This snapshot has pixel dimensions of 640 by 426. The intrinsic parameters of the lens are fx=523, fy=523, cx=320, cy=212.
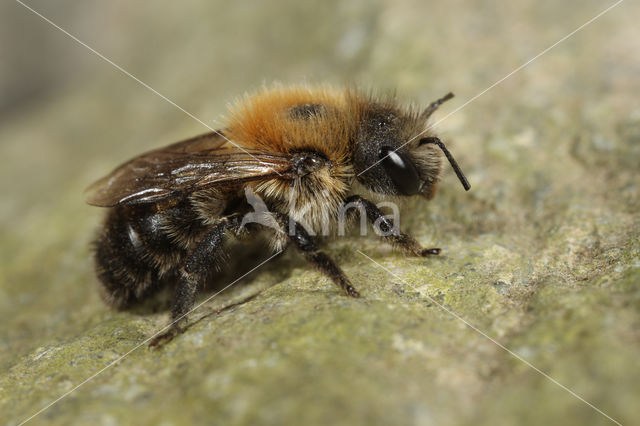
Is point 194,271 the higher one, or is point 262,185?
point 262,185

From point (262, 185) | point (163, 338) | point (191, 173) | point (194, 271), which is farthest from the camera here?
point (262, 185)

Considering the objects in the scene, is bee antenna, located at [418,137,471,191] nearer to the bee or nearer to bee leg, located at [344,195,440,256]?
the bee

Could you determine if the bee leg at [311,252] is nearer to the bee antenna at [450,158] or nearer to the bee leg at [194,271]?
the bee leg at [194,271]

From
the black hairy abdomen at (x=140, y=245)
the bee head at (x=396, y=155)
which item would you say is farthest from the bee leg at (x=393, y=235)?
the black hairy abdomen at (x=140, y=245)

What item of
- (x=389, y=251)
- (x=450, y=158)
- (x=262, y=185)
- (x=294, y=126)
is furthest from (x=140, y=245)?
(x=450, y=158)

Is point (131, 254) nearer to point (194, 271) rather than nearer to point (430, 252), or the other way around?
point (194, 271)

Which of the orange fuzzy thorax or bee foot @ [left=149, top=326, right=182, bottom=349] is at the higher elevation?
the orange fuzzy thorax

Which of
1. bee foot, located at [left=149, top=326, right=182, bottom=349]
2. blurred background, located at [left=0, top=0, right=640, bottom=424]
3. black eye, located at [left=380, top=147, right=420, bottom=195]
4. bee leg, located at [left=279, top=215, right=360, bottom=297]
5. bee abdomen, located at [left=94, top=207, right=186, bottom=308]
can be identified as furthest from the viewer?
bee abdomen, located at [left=94, top=207, right=186, bottom=308]

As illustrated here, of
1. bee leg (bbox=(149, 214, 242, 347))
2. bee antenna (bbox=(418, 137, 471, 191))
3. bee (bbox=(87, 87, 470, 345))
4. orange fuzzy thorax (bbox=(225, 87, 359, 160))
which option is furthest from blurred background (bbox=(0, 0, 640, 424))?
orange fuzzy thorax (bbox=(225, 87, 359, 160))
